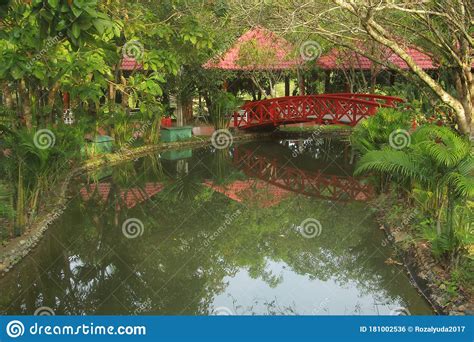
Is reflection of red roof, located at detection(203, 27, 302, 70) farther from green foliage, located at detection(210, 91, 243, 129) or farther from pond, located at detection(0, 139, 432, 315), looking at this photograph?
pond, located at detection(0, 139, 432, 315)

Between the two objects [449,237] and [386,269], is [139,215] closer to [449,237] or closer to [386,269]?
[386,269]

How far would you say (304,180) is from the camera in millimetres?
13641

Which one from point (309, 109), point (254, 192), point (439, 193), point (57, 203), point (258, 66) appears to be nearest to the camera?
point (439, 193)

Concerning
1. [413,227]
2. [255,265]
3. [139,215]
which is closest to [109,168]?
[139,215]

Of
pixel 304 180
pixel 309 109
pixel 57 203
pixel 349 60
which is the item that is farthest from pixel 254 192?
pixel 349 60

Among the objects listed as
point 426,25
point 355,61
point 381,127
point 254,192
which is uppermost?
point 426,25

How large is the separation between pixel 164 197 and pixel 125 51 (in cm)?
321

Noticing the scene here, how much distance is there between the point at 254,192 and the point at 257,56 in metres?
7.69

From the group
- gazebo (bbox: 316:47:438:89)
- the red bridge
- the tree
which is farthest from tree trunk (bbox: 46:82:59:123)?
gazebo (bbox: 316:47:438:89)

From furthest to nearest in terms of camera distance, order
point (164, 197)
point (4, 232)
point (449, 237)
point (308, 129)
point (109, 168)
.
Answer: point (308, 129) → point (109, 168) → point (164, 197) → point (4, 232) → point (449, 237)

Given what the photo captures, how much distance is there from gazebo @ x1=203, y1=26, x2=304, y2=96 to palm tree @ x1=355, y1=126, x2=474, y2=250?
37.5ft

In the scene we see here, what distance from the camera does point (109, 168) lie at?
14102mm

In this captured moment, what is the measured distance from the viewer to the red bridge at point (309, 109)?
702 inches

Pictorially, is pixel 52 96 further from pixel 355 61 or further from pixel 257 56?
pixel 355 61
